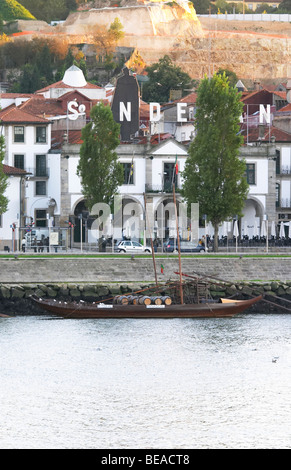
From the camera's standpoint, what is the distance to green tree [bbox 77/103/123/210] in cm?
8781

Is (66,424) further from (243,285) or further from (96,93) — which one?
(96,93)

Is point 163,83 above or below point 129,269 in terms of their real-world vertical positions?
above

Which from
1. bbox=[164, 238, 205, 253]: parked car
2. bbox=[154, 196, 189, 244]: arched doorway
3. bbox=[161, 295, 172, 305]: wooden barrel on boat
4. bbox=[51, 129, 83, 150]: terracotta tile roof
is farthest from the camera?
bbox=[51, 129, 83, 150]: terracotta tile roof

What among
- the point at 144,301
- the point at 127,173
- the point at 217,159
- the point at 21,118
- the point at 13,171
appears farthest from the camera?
the point at 21,118

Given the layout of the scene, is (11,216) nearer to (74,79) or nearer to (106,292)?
(106,292)

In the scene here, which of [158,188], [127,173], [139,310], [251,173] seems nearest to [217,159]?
[158,188]

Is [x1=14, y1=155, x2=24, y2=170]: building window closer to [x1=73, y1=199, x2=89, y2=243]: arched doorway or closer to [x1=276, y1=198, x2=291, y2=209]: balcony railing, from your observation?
[x1=73, y1=199, x2=89, y2=243]: arched doorway

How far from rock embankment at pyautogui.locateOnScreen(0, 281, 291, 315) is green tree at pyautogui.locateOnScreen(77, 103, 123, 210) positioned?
16275 millimetres

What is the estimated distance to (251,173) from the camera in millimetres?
98750

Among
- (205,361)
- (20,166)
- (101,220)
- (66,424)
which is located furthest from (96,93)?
(66,424)

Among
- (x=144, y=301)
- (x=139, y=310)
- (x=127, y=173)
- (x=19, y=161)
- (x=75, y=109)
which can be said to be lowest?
(x=139, y=310)

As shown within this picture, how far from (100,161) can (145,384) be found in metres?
39.3

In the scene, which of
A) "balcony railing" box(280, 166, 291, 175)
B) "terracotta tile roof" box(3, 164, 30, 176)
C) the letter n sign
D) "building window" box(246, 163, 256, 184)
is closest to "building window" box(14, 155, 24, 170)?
"terracotta tile roof" box(3, 164, 30, 176)

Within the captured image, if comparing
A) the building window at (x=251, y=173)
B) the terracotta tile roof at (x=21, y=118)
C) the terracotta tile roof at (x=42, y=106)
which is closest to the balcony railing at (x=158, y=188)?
the building window at (x=251, y=173)
